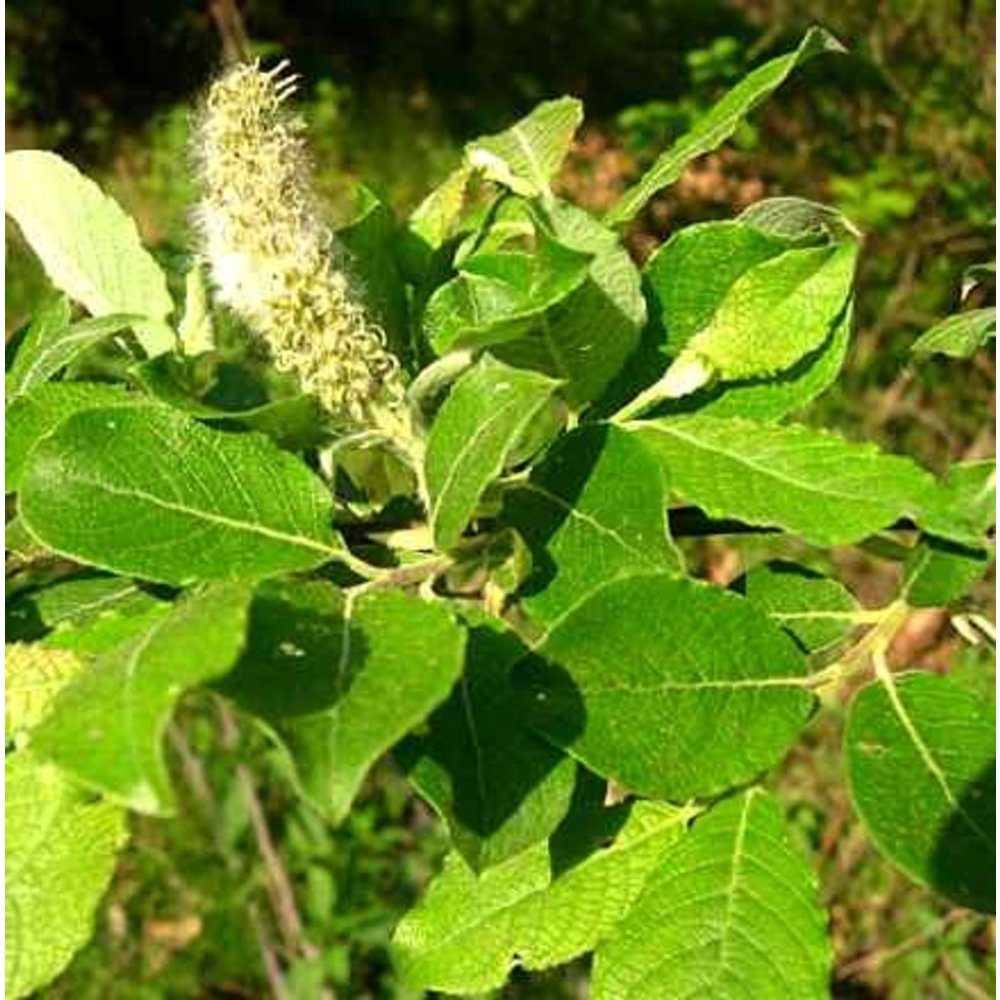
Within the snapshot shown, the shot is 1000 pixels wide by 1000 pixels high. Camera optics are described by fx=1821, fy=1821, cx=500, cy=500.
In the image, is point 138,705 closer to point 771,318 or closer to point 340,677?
point 340,677

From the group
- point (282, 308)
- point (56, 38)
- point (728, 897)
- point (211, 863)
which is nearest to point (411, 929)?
point (728, 897)

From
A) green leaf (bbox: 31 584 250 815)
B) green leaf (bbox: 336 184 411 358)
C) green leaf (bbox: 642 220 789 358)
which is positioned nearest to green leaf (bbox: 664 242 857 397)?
green leaf (bbox: 642 220 789 358)

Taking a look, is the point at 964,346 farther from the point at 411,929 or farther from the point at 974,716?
the point at 411,929

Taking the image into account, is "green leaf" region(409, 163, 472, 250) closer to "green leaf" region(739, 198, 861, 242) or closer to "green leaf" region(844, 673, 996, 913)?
"green leaf" region(739, 198, 861, 242)

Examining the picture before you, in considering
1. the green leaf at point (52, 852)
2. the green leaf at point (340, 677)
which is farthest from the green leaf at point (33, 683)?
the green leaf at point (340, 677)

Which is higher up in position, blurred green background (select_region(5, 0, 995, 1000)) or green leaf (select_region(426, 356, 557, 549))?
green leaf (select_region(426, 356, 557, 549))

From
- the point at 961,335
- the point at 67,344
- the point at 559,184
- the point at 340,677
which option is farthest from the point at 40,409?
the point at 559,184
